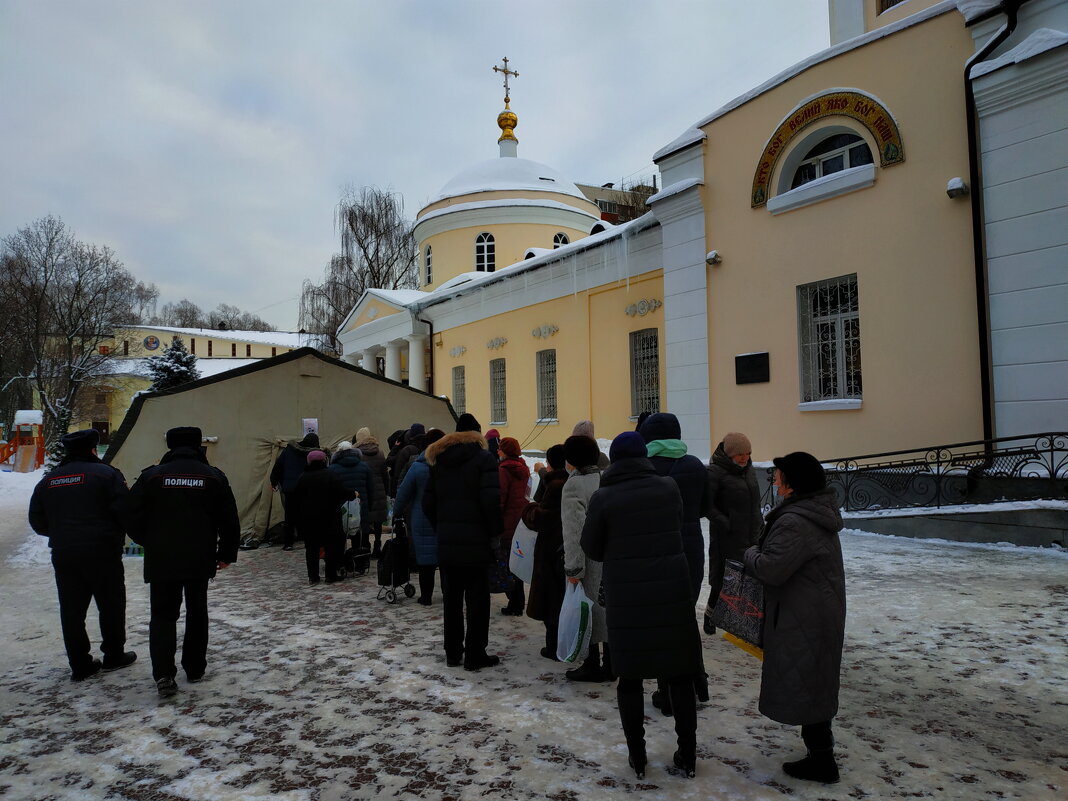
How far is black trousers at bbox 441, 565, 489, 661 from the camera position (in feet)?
16.9

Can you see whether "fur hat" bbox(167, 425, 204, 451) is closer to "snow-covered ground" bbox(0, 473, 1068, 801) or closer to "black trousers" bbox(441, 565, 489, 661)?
"snow-covered ground" bbox(0, 473, 1068, 801)

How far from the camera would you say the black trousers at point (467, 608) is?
514 cm

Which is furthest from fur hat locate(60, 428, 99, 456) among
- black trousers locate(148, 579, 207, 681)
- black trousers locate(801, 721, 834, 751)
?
black trousers locate(801, 721, 834, 751)

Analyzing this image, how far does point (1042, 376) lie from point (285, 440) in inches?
412

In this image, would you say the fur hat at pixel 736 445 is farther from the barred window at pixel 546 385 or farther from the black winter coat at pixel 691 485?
the barred window at pixel 546 385

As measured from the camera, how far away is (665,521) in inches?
138

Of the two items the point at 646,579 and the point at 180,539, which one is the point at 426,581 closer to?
the point at 180,539

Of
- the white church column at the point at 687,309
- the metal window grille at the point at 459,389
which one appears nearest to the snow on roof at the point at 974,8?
the white church column at the point at 687,309

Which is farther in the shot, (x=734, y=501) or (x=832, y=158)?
(x=832, y=158)

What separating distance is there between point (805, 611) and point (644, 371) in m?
12.4

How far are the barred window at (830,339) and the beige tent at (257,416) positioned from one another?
700 cm

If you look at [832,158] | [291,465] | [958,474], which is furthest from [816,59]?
[291,465]

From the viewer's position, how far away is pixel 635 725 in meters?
3.47

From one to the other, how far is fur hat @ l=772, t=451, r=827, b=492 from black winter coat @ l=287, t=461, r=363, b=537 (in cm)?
567
